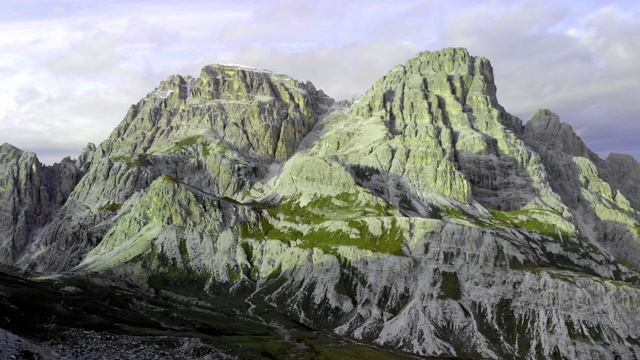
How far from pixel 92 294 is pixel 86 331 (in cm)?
8391

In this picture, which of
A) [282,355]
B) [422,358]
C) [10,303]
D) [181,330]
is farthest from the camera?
[422,358]

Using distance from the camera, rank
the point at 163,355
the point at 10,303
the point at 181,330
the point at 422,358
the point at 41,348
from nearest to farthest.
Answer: the point at 41,348
the point at 163,355
the point at 10,303
the point at 181,330
the point at 422,358

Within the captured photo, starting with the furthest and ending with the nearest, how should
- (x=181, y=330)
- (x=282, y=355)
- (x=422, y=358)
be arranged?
(x=422, y=358), (x=181, y=330), (x=282, y=355)

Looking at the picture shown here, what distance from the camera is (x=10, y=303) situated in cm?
12238

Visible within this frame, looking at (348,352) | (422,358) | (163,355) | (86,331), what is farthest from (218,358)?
(422,358)

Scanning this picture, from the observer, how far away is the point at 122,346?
372 ft

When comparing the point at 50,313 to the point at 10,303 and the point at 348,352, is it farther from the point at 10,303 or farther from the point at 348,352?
the point at 348,352

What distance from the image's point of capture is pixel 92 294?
198 metres

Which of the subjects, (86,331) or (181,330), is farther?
(181,330)

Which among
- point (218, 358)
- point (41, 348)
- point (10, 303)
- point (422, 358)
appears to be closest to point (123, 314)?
point (10, 303)

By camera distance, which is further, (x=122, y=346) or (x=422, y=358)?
(x=422, y=358)

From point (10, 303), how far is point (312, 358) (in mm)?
73314

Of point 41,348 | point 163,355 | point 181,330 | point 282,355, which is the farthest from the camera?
point 181,330

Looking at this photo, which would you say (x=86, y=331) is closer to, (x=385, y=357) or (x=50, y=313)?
(x=50, y=313)
